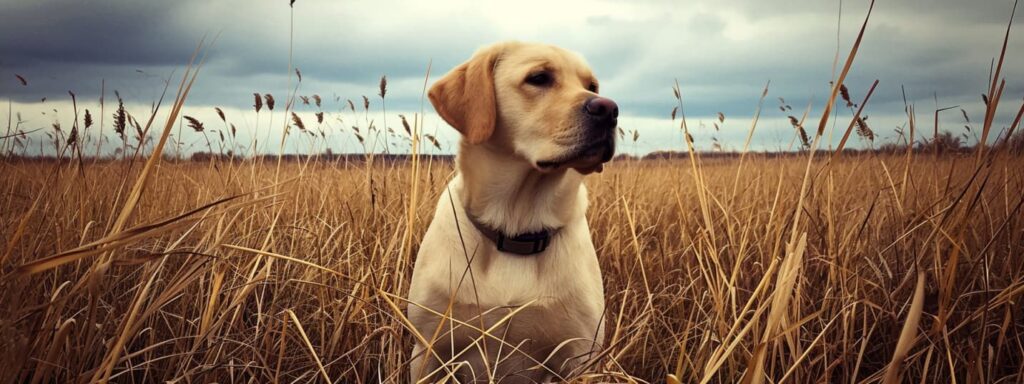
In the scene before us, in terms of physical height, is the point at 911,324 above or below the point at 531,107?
below

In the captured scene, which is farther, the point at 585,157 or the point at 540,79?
the point at 540,79

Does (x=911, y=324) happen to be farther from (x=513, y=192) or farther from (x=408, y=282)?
(x=408, y=282)

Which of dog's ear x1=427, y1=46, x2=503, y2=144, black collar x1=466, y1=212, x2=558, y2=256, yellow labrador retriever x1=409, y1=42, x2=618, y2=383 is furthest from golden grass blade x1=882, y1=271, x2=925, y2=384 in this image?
dog's ear x1=427, y1=46, x2=503, y2=144

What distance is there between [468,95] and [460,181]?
0.36 meters

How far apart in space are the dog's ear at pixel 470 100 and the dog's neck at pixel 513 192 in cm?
15

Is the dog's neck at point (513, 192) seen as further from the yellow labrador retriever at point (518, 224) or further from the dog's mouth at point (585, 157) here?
the dog's mouth at point (585, 157)

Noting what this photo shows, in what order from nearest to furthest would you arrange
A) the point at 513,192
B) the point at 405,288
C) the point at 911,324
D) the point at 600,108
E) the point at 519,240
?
the point at 911,324
the point at 600,108
the point at 519,240
the point at 513,192
the point at 405,288

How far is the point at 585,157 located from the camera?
81.0 inches

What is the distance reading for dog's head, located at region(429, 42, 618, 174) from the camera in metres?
2.05

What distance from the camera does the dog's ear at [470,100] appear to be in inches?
86.0

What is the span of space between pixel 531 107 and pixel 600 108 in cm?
31

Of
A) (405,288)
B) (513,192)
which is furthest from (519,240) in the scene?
(405,288)

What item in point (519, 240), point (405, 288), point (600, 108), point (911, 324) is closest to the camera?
point (911, 324)

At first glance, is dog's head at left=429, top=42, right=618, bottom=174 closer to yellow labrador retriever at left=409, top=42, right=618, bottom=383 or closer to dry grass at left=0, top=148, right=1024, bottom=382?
yellow labrador retriever at left=409, top=42, right=618, bottom=383
